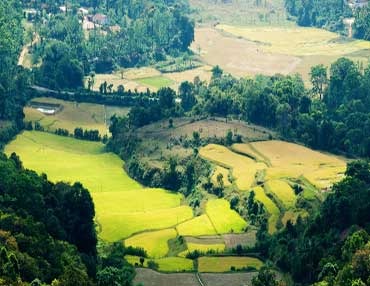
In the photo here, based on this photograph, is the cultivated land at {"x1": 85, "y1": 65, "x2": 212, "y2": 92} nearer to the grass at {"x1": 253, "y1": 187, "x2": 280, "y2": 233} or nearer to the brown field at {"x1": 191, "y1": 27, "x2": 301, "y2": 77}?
the brown field at {"x1": 191, "y1": 27, "x2": 301, "y2": 77}

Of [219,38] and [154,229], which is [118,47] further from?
[154,229]

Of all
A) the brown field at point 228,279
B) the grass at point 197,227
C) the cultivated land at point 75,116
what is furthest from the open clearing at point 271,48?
the brown field at point 228,279

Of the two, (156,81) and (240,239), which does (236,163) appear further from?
(156,81)

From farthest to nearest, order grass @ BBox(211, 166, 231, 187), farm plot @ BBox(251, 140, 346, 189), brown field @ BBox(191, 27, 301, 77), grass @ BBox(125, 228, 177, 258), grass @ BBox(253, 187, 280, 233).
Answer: brown field @ BBox(191, 27, 301, 77) → grass @ BBox(211, 166, 231, 187) → farm plot @ BBox(251, 140, 346, 189) → grass @ BBox(253, 187, 280, 233) → grass @ BBox(125, 228, 177, 258)

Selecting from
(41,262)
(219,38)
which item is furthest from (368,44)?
(41,262)

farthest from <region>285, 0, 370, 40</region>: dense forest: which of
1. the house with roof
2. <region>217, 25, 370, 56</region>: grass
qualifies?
the house with roof

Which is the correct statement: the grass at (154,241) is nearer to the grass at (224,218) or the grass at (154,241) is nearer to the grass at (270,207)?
the grass at (224,218)
